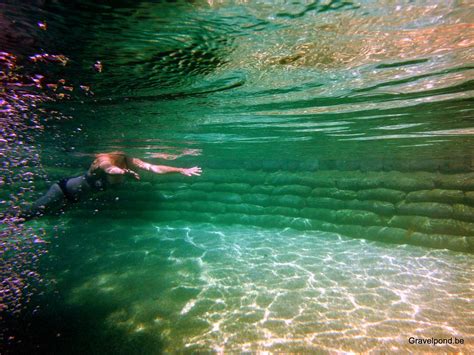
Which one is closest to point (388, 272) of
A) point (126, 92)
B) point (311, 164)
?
point (311, 164)

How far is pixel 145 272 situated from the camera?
7977 millimetres

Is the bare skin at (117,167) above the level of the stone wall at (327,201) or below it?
above

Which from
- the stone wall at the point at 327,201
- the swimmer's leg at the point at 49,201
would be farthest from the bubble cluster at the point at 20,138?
the stone wall at the point at 327,201

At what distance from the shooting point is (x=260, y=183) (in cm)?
1341

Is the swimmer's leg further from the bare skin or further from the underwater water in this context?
the underwater water

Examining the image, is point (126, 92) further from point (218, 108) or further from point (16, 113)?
point (16, 113)

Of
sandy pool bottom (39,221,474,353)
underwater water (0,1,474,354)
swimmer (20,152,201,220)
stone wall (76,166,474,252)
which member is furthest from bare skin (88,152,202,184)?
stone wall (76,166,474,252)

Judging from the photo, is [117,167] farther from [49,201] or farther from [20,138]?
[20,138]

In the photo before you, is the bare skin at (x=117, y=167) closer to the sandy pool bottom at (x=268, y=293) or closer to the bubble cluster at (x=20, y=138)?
the bubble cluster at (x=20, y=138)

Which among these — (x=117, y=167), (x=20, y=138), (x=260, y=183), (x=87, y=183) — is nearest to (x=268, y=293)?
(x=117, y=167)

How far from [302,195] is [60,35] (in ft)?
36.3

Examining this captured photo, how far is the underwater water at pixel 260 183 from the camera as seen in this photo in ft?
12.7

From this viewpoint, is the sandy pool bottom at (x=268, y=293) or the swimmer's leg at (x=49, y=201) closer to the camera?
the sandy pool bottom at (x=268, y=293)

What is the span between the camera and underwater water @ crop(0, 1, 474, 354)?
3.88 metres
